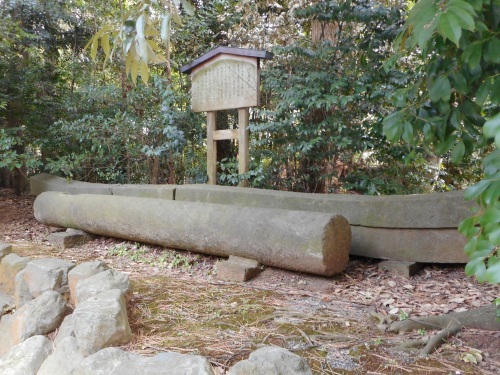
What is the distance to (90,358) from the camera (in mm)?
1812

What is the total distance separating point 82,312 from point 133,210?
216 centimetres

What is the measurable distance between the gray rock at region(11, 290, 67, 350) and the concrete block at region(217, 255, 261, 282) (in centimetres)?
124

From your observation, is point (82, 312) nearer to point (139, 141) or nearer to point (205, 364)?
point (205, 364)

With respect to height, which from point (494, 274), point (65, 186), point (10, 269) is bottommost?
point (10, 269)

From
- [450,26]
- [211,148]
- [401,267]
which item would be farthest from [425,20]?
[211,148]

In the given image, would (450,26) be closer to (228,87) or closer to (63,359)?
(63,359)

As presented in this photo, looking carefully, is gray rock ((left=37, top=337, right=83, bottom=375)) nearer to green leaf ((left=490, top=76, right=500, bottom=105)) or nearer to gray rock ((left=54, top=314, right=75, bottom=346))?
gray rock ((left=54, top=314, right=75, bottom=346))

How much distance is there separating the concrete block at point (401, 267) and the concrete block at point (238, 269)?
3.27ft

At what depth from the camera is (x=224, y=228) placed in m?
3.44

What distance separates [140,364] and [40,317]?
104 cm

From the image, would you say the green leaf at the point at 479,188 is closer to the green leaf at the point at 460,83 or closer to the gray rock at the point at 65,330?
the green leaf at the point at 460,83

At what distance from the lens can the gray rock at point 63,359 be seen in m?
1.96

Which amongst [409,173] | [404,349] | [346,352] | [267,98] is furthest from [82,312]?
[409,173]

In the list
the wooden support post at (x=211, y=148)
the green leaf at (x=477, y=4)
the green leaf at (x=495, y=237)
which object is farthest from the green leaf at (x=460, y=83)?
the wooden support post at (x=211, y=148)
